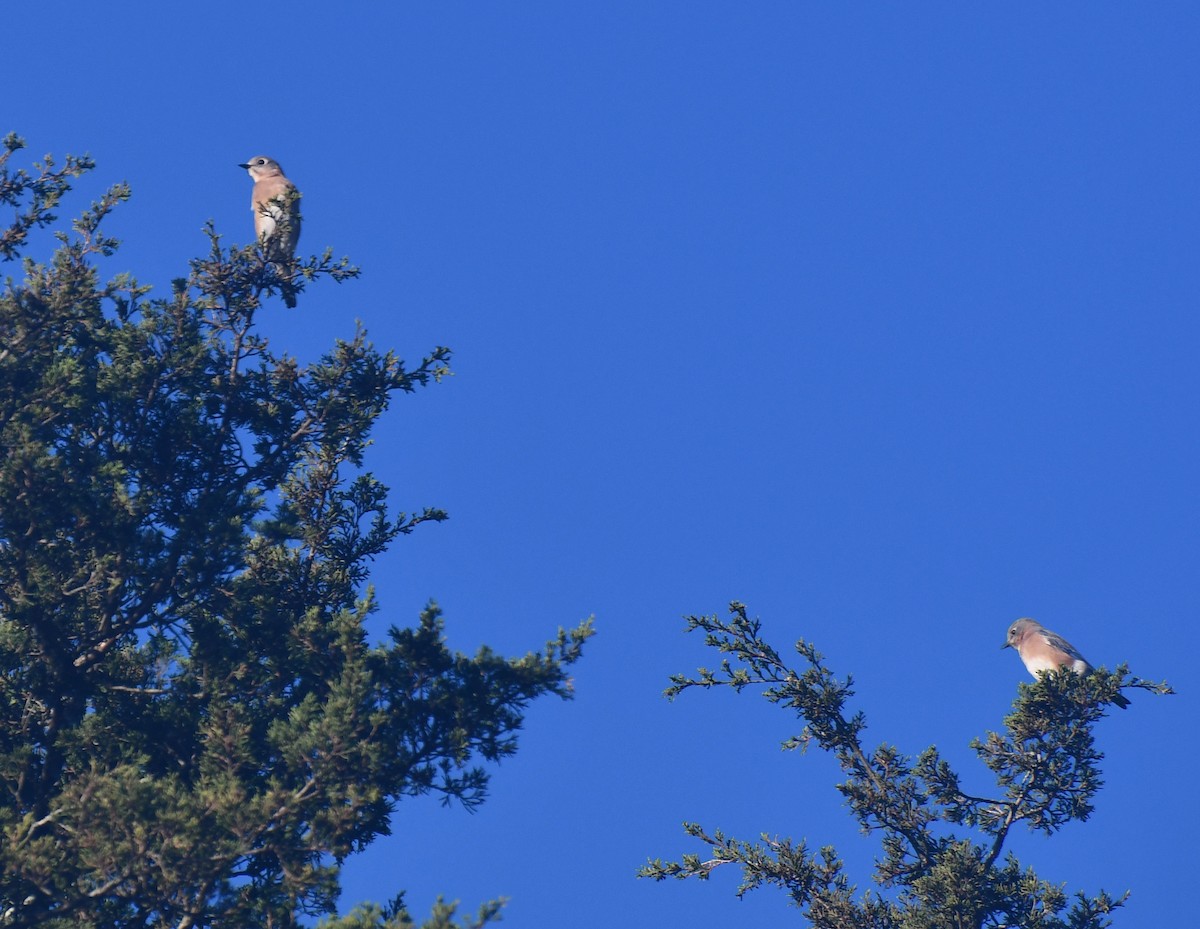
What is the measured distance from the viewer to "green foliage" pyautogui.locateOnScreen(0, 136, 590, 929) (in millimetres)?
10383

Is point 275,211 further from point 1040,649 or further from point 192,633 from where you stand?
point 1040,649

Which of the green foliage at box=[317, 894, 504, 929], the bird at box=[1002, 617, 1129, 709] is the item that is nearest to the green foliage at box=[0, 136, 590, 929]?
the green foliage at box=[317, 894, 504, 929]

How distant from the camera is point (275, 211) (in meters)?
17.3

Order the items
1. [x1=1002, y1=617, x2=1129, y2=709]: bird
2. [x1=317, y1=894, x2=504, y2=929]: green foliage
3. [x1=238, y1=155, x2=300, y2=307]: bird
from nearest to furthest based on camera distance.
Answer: [x1=317, y1=894, x2=504, y2=929]: green foliage, [x1=238, y1=155, x2=300, y2=307]: bird, [x1=1002, y1=617, x2=1129, y2=709]: bird

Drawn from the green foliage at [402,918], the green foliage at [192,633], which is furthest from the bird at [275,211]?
the green foliage at [402,918]

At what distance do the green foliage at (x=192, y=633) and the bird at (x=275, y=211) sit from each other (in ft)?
0.56

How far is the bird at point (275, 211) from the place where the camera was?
1368 cm

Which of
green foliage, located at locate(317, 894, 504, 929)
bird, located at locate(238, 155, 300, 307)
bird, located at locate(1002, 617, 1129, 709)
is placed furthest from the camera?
bird, located at locate(1002, 617, 1129, 709)

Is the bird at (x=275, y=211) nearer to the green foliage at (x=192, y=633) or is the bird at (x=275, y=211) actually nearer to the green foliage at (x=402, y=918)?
the green foliage at (x=192, y=633)

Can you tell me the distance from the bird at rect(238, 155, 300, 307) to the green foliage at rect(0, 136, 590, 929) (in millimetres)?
170

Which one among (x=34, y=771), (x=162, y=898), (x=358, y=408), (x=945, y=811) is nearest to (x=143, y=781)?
(x=162, y=898)

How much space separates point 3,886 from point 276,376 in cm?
516

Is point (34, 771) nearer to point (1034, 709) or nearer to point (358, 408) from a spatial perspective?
point (358, 408)

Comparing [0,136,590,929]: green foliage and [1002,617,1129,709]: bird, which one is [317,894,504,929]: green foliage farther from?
[1002,617,1129,709]: bird
